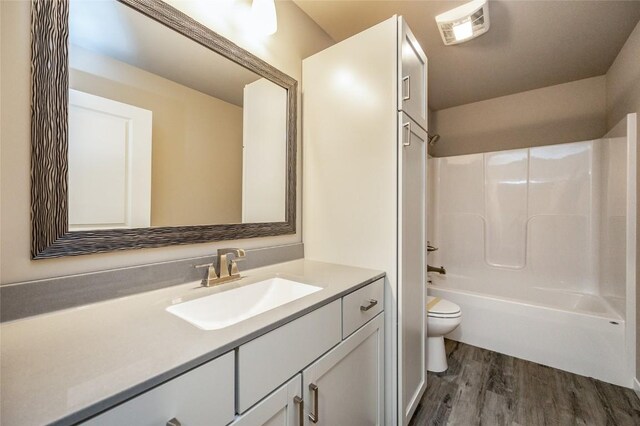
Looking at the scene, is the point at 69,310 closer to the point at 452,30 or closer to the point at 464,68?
the point at 452,30

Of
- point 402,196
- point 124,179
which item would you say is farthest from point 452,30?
point 124,179

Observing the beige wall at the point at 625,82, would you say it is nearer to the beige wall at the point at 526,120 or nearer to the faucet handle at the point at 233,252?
the beige wall at the point at 526,120

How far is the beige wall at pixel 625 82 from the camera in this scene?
1859 mm

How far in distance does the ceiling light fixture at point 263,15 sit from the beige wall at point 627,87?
95.6 inches

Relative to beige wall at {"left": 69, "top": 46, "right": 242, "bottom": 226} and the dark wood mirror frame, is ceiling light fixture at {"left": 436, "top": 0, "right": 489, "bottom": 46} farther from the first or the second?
the dark wood mirror frame

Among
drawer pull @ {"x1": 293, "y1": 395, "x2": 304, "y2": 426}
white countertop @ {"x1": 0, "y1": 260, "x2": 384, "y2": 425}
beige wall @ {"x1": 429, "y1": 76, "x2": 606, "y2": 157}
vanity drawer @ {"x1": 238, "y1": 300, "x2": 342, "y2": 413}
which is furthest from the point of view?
beige wall @ {"x1": 429, "y1": 76, "x2": 606, "y2": 157}

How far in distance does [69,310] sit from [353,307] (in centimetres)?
92

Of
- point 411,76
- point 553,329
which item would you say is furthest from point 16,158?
point 553,329

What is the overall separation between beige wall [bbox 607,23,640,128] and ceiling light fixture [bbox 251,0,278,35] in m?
2.43

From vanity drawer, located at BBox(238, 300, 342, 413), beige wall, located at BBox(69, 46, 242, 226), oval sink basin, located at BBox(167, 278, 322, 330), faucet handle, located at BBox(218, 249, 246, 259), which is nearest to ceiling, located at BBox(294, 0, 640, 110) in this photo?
beige wall, located at BBox(69, 46, 242, 226)

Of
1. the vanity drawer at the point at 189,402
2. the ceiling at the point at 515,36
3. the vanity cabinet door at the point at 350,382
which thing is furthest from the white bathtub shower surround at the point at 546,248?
the vanity drawer at the point at 189,402

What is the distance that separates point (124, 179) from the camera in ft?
3.07

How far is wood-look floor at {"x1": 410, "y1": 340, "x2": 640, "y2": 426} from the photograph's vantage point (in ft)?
5.07

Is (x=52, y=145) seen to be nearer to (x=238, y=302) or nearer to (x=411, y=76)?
(x=238, y=302)
